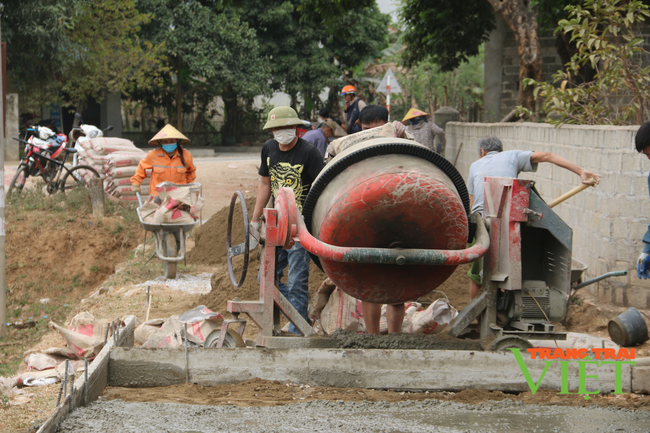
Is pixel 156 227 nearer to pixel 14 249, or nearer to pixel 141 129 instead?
pixel 14 249

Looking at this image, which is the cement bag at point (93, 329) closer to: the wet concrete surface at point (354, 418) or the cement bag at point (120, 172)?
the wet concrete surface at point (354, 418)

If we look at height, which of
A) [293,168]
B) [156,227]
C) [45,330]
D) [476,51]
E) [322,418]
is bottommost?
[45,330]

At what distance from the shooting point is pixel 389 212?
12.2 ft

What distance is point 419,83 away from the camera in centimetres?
2755

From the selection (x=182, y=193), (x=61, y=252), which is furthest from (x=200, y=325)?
(x=61, y=252)

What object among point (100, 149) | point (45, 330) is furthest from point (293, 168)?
point (100, 149)

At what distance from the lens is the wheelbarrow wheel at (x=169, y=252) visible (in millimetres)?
7543

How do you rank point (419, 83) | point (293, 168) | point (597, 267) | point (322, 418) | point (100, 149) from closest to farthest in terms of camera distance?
1. point (322, 418)
2. point (293, 168)
3. point (597, 267)
4. point (100, 149)
5. point (419, 83)

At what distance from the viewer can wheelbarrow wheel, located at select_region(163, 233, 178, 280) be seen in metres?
7.54

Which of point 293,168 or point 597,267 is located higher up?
point 293,168

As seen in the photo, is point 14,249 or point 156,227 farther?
point 14,249

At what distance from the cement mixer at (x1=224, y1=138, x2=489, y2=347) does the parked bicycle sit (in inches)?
337

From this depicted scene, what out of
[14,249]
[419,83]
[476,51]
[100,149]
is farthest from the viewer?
[419,83]

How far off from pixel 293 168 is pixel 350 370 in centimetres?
173
